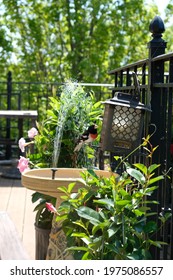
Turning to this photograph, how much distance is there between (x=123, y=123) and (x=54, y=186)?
41 centimetres

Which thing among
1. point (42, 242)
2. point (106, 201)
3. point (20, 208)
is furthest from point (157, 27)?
point (20, 208)

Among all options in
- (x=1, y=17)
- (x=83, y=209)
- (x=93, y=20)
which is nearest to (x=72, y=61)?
(x=93, y=20)

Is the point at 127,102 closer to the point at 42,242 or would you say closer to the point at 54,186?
the point at 54,186

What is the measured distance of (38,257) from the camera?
330 cm

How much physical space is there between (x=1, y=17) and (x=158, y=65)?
1011 centimetres

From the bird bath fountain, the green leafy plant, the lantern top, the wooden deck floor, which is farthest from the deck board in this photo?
the lantern top

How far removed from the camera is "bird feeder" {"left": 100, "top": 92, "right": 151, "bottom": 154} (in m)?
2.54

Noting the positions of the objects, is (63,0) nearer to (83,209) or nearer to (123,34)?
(123,34)

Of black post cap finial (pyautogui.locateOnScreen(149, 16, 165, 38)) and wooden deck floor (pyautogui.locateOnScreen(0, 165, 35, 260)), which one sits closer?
black post cap finial (pyautogui.locateOnScreen(149, 16, 165, 38))

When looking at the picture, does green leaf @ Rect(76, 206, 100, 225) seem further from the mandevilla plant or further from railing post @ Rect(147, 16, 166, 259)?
railing post @ Rect(147, 16, 166, 259)

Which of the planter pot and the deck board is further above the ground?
the planter pot

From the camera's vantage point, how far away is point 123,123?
8.44 feet

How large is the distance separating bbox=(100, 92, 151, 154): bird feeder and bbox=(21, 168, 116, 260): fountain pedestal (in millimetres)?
157

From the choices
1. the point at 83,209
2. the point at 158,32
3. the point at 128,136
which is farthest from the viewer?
the point at 158,32
